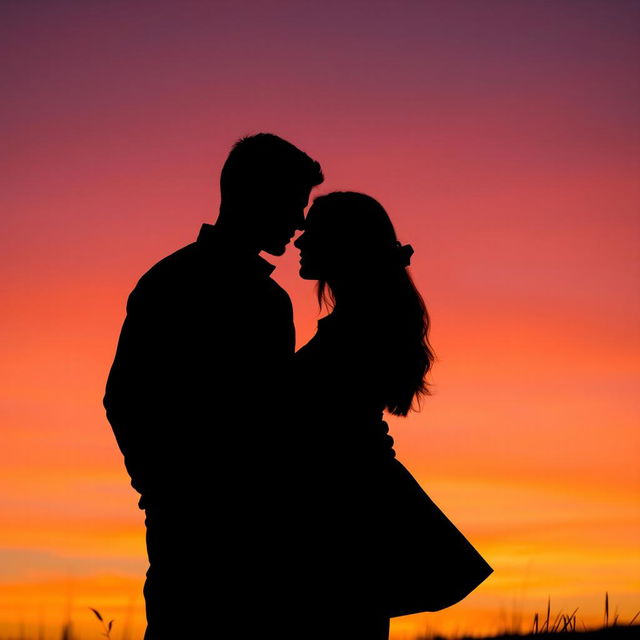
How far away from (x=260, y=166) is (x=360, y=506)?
164 cm

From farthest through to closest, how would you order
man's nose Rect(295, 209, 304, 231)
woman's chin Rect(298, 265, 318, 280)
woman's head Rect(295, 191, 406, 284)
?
woman's chin Rect(298, 265, 318, 280) < woman's head Rect(295, 191, 406, 284) < man's nose Rect(295, 209, 304, 231)

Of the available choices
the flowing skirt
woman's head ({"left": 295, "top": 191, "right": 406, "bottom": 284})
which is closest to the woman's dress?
the flowing skirt

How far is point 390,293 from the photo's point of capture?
5148 millimetres

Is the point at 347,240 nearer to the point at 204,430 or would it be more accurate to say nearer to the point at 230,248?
the point at 230,248

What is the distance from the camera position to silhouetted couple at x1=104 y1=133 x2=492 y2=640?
4.20 meters

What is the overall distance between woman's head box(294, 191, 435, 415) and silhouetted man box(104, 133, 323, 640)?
0.62m

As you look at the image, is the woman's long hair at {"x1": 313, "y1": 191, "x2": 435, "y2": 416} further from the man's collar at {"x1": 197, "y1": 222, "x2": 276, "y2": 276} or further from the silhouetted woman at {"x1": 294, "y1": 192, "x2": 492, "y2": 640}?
the man's collar at {"x1": 197, "y1": 222, "x2": 276, "y2": 276}

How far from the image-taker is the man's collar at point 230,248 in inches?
183

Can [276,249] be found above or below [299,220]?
below

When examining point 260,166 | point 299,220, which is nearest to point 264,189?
point 260,166

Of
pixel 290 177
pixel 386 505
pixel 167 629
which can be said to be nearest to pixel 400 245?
pixel 290 177

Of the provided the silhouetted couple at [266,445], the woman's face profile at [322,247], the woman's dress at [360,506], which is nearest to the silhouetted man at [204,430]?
the silhouetted couple at [266,445]

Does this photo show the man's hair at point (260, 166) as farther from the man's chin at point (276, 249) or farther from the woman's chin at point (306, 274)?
the woman's chin at point (306, 274)

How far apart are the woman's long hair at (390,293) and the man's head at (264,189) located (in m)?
0.44
